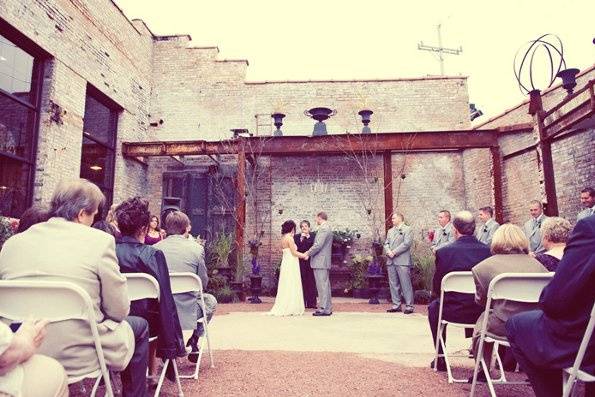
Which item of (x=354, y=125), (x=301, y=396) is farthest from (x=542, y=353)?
(x=354, y=125)

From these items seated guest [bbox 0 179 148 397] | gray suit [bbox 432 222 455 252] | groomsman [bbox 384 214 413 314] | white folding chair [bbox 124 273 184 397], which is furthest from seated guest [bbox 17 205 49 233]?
gray suit [bbox 432 222 455 252]

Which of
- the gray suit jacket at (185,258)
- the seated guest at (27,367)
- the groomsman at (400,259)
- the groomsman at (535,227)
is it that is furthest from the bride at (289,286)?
the seated guest at (27,367)

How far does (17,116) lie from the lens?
7270 mm

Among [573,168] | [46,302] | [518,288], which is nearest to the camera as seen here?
[46,302]

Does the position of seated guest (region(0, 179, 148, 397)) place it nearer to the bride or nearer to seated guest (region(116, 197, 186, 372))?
seated guest (region(116, 197, 186, 372))

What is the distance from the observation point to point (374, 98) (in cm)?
1271

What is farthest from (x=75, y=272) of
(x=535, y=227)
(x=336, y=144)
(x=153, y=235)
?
(x=336, y=144)

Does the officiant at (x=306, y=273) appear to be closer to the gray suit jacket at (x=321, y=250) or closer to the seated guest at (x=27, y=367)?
the gray suit jacket at (x=321, y=250)

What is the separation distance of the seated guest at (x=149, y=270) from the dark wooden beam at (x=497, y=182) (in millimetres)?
8810

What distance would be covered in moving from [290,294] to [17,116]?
6005 mm

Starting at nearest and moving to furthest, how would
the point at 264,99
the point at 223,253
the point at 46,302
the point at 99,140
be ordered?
the point at 46,302 < the point at 99,140 < the point at 223,253 < the point at 264,99

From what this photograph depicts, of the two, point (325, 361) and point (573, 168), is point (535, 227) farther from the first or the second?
point (325, 361)

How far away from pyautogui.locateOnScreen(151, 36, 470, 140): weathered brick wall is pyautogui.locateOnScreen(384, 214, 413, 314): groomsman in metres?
5.49

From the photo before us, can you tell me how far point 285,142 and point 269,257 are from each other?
11.1 feet
